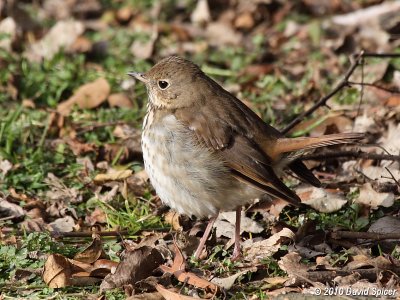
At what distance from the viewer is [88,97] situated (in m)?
7.43

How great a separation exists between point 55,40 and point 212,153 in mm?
3931

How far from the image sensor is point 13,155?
257 inches

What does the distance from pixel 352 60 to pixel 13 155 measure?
2972mm

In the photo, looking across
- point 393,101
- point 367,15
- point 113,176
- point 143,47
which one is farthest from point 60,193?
point 367,15

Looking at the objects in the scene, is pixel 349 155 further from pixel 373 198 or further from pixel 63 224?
pixel 63 224

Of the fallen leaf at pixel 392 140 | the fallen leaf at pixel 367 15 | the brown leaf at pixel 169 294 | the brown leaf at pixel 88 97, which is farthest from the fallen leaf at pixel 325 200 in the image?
the fallen leaf at pixel 367 15

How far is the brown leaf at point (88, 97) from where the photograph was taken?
7379 mm

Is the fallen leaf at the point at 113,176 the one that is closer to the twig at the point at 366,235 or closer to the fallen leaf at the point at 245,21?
the twig at the point at 366,235

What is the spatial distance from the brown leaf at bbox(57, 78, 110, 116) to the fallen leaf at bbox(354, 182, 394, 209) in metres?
2.81

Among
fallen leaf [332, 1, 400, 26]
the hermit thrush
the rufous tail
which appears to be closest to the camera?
the rufous tail

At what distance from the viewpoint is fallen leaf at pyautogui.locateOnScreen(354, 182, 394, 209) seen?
571 cm

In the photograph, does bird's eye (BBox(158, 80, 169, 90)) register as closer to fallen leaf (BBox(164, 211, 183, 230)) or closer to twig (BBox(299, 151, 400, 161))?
fallen leaf (BBox(164, 211, 183, 230))

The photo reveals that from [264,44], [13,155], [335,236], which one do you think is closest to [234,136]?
[335,236]

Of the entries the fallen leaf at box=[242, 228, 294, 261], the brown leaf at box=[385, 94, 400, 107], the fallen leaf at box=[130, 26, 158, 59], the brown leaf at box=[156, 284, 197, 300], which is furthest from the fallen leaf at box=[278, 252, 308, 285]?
the fallen leaf at box=[130, 26, 158, 59]
